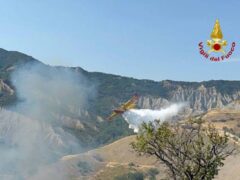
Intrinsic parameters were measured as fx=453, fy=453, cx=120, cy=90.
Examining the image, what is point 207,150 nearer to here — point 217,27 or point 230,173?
point 217,27

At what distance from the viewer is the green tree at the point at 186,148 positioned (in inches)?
1624

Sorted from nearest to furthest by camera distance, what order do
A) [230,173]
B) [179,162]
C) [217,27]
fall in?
1. [217,27]
2. [179,162]
3. [230,173]

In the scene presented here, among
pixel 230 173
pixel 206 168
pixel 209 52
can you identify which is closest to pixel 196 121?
pixel 206 168

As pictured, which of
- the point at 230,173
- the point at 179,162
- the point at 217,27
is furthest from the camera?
the point at 230,173

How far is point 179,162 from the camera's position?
41.3 metres

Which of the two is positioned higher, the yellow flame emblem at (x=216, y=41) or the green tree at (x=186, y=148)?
the yellow flame emblem at (x=216, y=41)

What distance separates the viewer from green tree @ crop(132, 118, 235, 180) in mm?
41250

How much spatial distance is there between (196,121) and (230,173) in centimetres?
16060

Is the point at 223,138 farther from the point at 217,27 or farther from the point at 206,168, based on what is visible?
the point at 217,27

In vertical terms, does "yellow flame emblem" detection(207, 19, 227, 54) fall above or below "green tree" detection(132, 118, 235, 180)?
above

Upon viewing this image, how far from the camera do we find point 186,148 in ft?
136

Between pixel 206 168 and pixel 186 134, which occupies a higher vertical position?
pixel 186 134

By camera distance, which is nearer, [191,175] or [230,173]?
[191,175]

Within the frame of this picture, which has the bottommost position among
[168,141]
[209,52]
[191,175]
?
[191,175]
